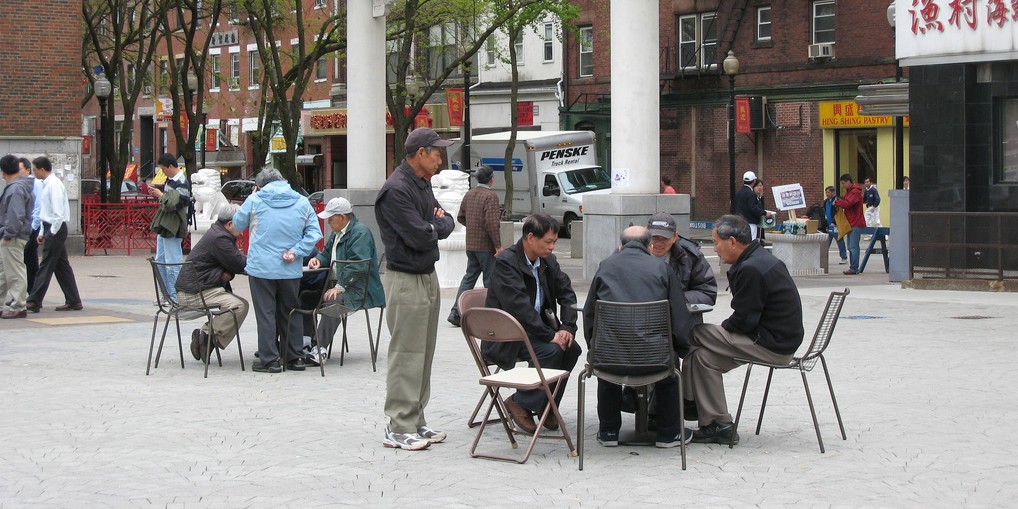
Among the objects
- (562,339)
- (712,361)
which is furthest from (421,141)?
(712,361)

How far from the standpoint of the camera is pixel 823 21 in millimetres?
38656

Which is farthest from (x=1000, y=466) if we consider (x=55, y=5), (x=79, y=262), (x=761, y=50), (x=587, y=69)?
(x=587, y=69)

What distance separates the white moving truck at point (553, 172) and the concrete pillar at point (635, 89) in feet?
67.8

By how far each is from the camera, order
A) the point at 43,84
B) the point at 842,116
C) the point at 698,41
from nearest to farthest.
Result: the point at 43,84
the point at 842,116
the point at 698,41

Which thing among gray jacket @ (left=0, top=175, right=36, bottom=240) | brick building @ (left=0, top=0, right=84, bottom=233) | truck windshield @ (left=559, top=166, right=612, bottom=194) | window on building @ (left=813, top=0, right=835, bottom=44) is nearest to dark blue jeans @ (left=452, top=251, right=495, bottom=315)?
gray jacket @ (left=0, top=175, right=36, bottom=240)

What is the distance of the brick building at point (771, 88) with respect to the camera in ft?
123

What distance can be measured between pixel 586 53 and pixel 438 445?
38.4m

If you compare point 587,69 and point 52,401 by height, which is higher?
point 587,69

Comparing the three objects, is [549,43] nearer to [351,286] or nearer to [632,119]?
[632,119]

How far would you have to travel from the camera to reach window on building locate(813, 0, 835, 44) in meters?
38.4

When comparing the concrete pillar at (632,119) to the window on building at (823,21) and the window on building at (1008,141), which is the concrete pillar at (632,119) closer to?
the window on building at (1008,141)

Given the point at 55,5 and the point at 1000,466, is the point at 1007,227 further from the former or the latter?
the point at 55,5

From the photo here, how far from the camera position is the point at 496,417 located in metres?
9.19

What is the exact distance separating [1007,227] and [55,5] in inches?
766
